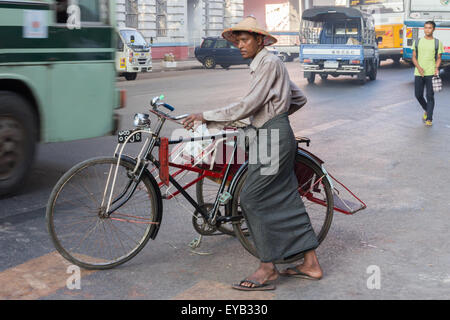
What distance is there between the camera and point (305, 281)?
421 centimetres

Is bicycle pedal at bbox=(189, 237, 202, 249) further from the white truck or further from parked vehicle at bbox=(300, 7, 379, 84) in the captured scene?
the white truck

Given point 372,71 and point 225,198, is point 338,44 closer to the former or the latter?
point 372,71

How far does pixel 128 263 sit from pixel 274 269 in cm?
103

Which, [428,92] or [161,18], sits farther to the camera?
[161,18]

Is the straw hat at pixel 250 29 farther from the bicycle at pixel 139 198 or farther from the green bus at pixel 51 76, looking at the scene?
the green bus at pixel 51 76

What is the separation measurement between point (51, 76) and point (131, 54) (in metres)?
18.3

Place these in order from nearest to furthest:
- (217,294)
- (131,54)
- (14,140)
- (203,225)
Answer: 1. (217,294)
2. (203,225)
3. (14,140)
4. (131,54)

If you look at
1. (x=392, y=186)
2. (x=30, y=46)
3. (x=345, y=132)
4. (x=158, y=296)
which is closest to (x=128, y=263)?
(x=158, y=296)

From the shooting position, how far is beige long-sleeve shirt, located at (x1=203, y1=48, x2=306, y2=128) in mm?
4074

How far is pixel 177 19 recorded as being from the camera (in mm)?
37875

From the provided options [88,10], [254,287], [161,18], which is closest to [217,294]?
[254,287]

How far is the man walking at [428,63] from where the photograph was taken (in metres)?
11.4

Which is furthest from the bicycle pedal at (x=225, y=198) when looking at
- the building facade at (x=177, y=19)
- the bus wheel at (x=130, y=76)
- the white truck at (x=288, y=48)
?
the white truck at (x=288, y=48)
